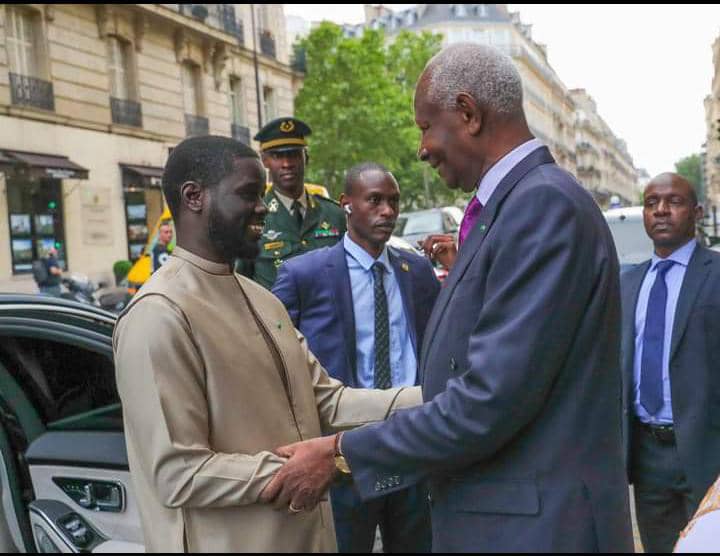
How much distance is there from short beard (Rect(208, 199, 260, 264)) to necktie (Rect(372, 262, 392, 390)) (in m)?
1.44

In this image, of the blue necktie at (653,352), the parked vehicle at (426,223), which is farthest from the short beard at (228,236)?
the parked vehicle at (426,223)

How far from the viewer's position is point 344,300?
3580 mm

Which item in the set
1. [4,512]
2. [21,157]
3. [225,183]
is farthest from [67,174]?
[225,183]

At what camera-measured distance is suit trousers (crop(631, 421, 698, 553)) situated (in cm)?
348

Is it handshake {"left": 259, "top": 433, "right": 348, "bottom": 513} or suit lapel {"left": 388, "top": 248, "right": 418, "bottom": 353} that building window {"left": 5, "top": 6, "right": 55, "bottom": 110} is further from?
handshake {"left": 259, "top": 433, "right": 348, "bottom": 513}

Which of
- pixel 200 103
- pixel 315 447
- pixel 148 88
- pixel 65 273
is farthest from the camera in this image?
pixel 200 103

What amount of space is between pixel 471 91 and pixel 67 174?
17.7 metres

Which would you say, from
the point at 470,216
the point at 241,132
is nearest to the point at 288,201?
the point at 470,216

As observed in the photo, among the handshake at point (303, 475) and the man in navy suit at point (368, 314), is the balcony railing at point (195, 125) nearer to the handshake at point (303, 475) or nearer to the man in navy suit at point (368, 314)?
the man in navy suit at point (368, 314)

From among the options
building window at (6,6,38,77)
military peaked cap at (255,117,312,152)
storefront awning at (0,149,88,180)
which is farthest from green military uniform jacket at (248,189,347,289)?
building window at (6,6,38,77)

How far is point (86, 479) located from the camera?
3.25m

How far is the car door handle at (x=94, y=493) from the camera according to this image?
319 cm

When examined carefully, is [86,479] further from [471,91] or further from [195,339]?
[471,91]

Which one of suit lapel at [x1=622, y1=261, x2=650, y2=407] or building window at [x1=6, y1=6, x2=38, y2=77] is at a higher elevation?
building window at [x1=6, y1=6, x2=38, y2=77]
